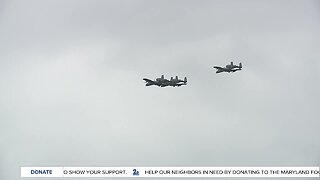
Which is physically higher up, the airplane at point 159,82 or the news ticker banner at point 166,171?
the airplane at point 159,82

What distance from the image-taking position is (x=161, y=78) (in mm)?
6988

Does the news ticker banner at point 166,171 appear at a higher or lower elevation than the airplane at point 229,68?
lower

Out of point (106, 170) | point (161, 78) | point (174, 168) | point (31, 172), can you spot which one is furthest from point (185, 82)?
point (31, 172)

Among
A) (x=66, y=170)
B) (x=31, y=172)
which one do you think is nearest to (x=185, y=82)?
(x=66, y=170)

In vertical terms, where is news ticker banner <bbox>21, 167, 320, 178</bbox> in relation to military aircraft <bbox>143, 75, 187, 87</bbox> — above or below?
below

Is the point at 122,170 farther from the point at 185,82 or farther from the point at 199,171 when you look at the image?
the point at 185,82

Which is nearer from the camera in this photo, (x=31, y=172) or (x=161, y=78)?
(x=31, y=172)

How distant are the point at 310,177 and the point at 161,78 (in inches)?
110

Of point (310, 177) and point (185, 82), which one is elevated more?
point (185, 82)

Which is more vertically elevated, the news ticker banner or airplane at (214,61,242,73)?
airplane at (214,61,242,73)

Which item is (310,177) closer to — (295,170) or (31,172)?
(295,170)

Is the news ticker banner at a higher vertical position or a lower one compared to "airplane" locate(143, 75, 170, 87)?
lower

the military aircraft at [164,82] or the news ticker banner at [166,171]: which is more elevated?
the military aircraft at [164,82]

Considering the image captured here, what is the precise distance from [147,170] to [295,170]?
2.25m
